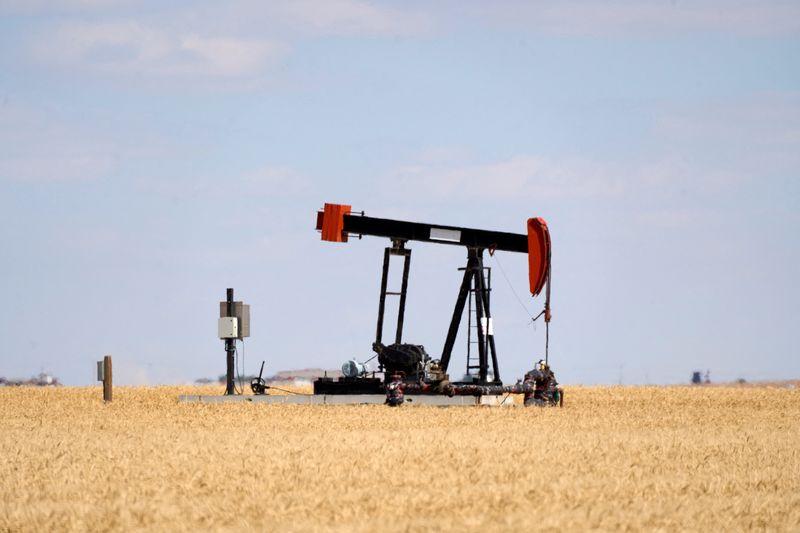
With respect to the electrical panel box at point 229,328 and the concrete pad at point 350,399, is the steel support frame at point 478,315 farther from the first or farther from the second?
the electrical panel box at point 229,328

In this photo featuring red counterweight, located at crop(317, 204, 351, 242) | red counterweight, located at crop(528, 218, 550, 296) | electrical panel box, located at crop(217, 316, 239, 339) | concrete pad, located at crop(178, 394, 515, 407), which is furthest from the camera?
electrical panel box, located at crop(217, 316, 239, 339)

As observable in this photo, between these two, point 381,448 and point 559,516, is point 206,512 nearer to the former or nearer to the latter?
point 559,516

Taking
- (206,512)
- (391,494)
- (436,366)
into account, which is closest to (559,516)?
(391,494)

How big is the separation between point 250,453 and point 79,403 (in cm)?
1694

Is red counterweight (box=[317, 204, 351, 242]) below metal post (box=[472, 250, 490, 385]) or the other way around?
the other way around

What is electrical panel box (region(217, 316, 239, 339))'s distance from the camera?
34.0 meters

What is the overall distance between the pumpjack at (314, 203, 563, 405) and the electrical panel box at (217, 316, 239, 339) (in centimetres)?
298

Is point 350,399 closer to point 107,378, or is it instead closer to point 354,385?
point 354,385

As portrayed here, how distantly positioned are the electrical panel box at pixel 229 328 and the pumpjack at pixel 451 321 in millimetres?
2977

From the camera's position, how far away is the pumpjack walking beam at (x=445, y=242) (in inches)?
1242

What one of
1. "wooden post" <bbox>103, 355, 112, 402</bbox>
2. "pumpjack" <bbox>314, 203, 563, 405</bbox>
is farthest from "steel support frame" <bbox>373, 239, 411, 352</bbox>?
"wooden post" <bbox>103, 355, 112, 402</bbox>

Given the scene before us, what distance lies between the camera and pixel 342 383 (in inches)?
1277

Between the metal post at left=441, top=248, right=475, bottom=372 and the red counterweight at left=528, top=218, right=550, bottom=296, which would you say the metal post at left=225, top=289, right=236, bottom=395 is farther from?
the red counterweight at left=528, top=218, right=550, bottom=296

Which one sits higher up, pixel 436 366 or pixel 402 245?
pixel 402 245
